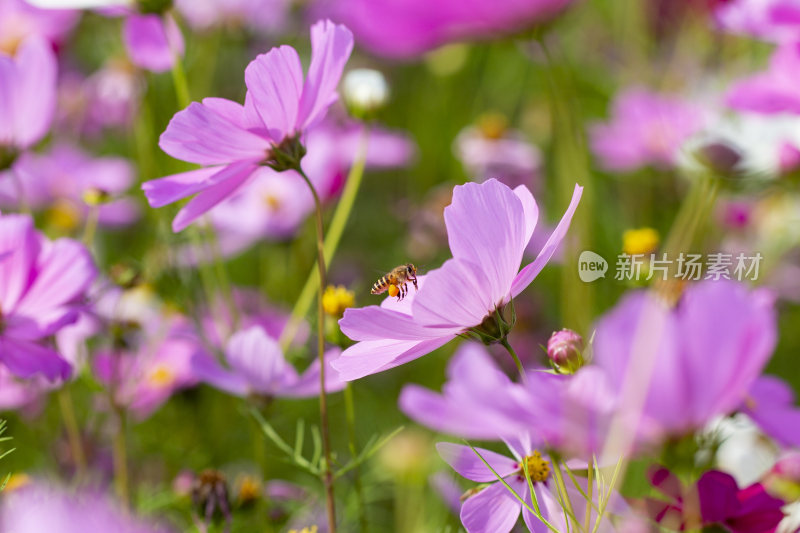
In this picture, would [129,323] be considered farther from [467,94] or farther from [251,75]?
[467,94]

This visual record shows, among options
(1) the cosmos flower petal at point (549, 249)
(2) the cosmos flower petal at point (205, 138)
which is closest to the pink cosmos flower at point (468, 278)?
(1) the cosmos flower petal at point (549, 249)

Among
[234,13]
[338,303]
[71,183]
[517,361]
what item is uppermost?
[517,361]

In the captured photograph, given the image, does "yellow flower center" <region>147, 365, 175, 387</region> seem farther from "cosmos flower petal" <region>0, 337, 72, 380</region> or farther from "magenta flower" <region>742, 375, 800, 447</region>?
"magenta flower" <region>742, 375, 800, 447</region>

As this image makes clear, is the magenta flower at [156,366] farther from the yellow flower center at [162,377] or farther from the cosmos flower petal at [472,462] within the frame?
the cosmos flower petal at [472,462]

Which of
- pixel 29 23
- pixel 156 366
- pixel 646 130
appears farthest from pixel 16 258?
pixel 29 23

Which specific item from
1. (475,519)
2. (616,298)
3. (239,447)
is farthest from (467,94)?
(475,519)

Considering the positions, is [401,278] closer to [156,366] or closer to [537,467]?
[537,467]

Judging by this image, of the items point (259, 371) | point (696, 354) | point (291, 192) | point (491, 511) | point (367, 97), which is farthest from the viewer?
point (291, 192)
